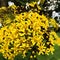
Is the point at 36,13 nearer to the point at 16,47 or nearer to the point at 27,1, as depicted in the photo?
the point at 16,47

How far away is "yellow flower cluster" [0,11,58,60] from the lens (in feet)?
10.4

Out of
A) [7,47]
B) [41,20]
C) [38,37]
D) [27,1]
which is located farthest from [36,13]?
[27,1]

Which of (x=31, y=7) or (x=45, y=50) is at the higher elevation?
(x=31, y=7)

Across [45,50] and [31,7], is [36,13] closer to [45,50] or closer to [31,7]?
[31,7]

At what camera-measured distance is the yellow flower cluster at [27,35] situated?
316 cm

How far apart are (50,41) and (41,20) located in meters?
0.28

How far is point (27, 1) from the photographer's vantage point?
13.6 feet

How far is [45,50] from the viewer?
3.30 m

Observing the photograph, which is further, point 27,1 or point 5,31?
point 27,1

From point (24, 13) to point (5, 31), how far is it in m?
0.32

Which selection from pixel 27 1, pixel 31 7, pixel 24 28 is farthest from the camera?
pixel 27 1

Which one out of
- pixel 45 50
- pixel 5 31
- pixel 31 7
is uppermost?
pixel 31 7

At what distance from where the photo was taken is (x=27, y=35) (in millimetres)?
3199

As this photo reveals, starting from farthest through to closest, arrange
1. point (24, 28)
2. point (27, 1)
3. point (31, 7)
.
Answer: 1. point (27, 1)
2. point (31, 7)
3. point (24, 28)
